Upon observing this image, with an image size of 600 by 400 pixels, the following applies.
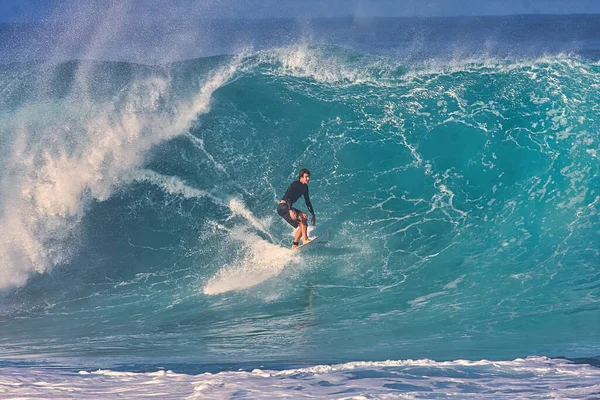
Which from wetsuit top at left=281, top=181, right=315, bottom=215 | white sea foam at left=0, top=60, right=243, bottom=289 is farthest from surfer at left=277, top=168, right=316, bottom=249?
white sea foam at left=0, top=60, right=243, bottom=289

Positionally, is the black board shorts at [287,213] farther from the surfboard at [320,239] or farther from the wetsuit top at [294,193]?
the surfboard at [320,239]

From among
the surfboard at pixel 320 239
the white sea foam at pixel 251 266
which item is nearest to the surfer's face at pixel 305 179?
the surfboard at pixel 320 239

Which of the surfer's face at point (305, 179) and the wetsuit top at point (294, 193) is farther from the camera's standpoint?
the wetsuit top at point (294, 193)

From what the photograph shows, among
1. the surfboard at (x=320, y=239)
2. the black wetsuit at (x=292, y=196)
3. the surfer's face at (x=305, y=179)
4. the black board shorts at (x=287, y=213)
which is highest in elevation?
the surfer's face at (x=305, y=179)

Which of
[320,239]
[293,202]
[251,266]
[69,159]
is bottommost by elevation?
[251,266]

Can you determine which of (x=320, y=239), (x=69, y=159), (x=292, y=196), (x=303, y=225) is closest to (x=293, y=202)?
(x=292, y=196)

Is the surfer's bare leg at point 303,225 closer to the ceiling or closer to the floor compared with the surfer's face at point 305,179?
closer to the floor

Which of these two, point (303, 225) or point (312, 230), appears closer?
point (303, 225)

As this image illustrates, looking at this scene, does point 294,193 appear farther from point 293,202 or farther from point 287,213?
point 287,213

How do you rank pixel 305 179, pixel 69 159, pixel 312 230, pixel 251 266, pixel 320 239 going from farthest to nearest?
→ 1. pixel 69 159
2. pixel 312 230
3. pixel 320 239
4. pixel 251 266
5. pixel 305 179
